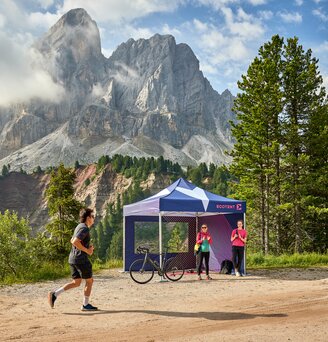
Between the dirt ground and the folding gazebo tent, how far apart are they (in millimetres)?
3240

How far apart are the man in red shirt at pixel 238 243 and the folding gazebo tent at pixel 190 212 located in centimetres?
78

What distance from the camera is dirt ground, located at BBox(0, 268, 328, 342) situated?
6668 millimetres

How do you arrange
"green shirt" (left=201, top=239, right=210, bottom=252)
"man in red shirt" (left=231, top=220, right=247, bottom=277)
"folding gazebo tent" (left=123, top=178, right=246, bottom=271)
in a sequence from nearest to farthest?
"green shirt" (left=201, top=239, right=210, bottom=252) → "folding gazebo tent" (left=123, top=178, right=246, bottom=271) → "man in red shirt" (left=231, top=220, right=247, bottom=277)

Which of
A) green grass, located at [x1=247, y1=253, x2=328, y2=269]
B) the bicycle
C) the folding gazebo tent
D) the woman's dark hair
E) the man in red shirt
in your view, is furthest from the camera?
green grass, located at [x1=247, y1=253, x2=328, y2=269]

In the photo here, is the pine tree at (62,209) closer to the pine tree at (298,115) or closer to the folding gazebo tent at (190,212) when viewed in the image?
the folding gazebo tent at (190,212)

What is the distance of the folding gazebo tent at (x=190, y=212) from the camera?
15688mm

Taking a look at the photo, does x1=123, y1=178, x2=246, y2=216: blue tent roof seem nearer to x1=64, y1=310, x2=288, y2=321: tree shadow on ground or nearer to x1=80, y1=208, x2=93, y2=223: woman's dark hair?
x1=80, y1=208, x2=93, y2=223: woman's dark hair

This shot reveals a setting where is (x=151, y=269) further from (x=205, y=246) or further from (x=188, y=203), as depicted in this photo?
(x=188, y=203)

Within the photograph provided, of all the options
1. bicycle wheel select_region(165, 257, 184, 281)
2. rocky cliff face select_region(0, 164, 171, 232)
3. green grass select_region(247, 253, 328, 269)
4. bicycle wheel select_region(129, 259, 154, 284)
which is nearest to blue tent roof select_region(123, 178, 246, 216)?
bicycle wheel select_region(165, 257, 184, 281)

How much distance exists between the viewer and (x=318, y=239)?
28.6 m

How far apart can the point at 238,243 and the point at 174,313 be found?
313 inches

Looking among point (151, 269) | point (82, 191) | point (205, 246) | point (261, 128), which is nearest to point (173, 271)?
point (151, 269)

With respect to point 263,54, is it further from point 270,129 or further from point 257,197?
point 257,197

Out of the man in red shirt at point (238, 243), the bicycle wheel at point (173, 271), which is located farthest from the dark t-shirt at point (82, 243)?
the man in red shirt at point (238, 243)
